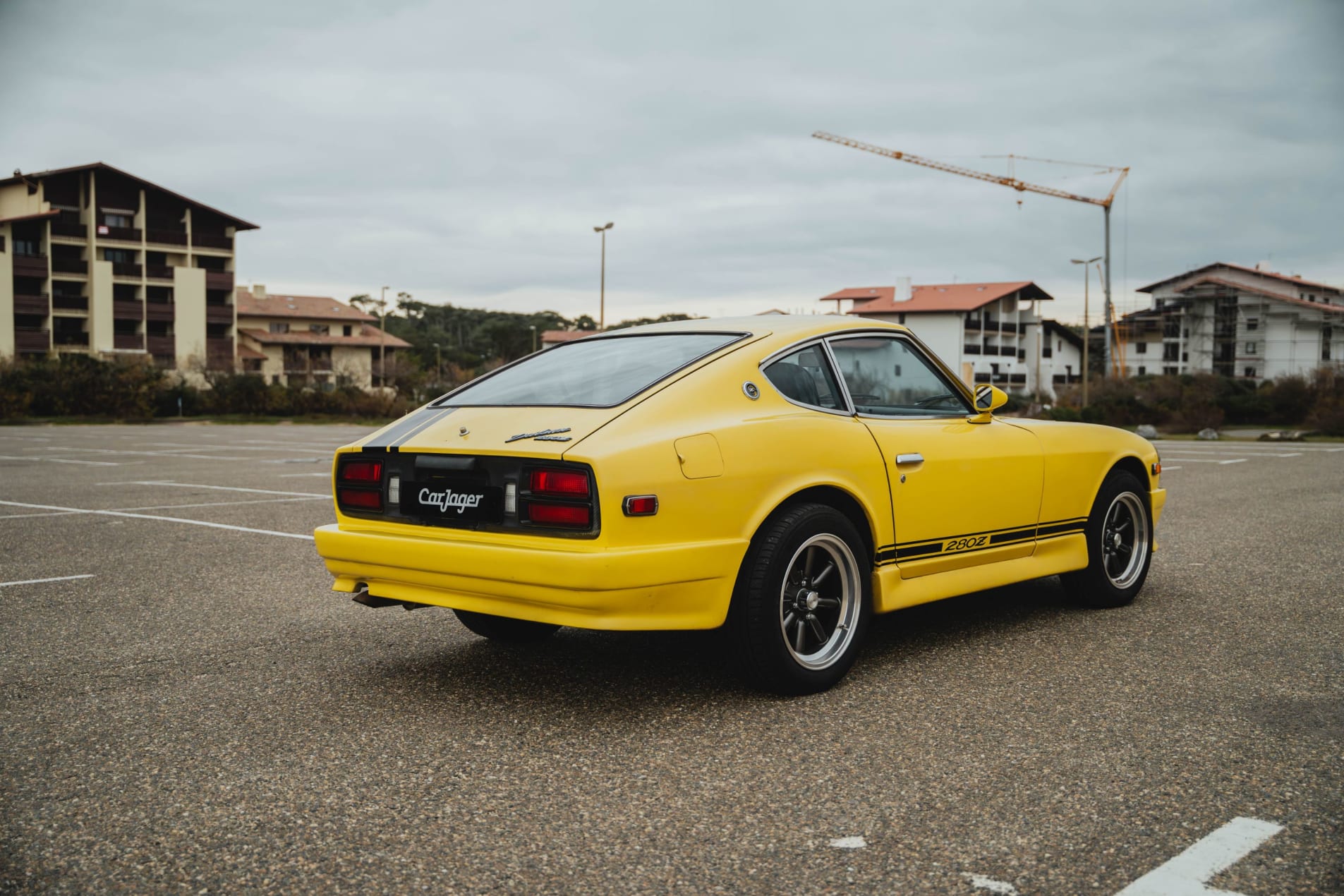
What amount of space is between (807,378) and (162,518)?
7.42m

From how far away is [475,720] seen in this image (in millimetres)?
3656

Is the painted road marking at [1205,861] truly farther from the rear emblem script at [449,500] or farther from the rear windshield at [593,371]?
the rear emblem script at [449,500]

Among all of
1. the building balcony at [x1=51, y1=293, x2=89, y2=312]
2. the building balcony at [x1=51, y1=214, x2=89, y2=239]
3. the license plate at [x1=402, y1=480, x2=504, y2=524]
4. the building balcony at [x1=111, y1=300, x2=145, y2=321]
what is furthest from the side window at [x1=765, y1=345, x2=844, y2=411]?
the building balcony at [x1=51, y1=214, x2=89, y2=239]

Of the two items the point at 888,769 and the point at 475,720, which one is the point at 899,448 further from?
the point at 475,720

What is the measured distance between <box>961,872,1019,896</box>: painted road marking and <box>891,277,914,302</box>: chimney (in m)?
76.7

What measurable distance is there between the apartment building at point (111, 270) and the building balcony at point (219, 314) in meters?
0.08

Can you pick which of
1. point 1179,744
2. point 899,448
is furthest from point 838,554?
point 1179,744

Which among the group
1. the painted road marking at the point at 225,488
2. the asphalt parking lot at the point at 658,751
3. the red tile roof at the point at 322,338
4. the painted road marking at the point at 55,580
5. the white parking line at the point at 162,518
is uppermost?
the red tile roof at the point at 322,338

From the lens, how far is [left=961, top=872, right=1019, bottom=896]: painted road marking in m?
2.36

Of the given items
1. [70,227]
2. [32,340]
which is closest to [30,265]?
[70,227]

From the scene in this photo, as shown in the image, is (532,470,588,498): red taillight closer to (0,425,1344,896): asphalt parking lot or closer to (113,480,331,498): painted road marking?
(0,425,1344,896): asphalt parking lot

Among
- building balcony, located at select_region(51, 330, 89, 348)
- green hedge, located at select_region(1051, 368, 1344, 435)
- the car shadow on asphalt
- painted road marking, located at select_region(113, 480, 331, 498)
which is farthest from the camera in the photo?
building balcony, located at select_region(51, 330, 89, 348)

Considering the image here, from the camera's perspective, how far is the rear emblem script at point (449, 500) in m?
3.71

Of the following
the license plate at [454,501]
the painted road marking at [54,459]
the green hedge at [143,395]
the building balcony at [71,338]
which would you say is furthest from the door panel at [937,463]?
the building balcony at [71,338]
